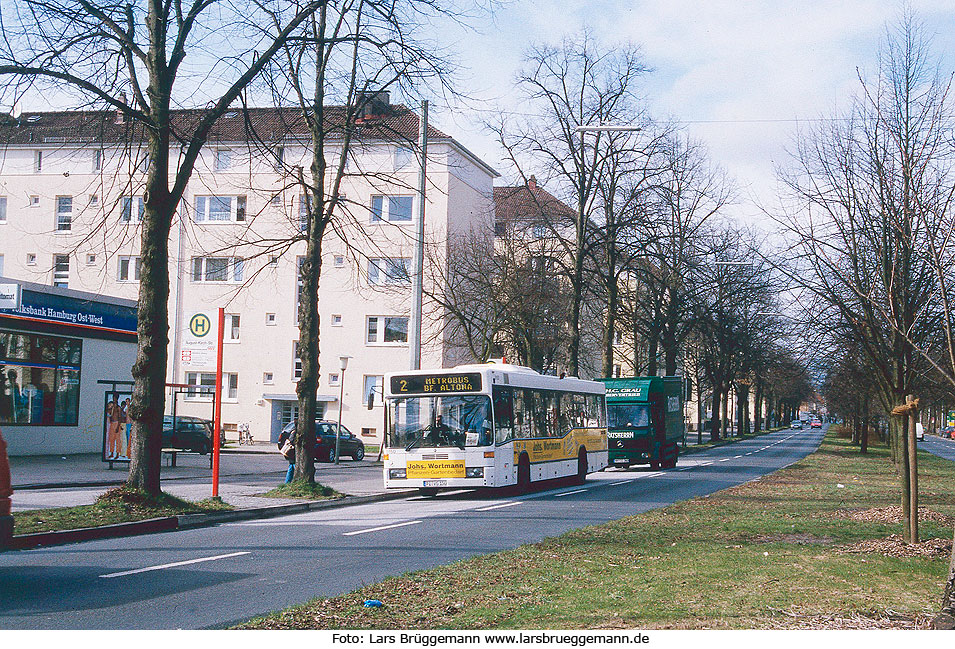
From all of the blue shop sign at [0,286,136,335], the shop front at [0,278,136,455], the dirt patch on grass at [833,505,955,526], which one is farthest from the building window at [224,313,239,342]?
the dirt patch on grass at [833,505,955,526]

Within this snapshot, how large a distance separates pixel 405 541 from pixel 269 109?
870 centimetres

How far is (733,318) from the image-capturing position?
48.6 meters

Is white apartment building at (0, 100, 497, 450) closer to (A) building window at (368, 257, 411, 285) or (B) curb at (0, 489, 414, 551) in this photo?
(A) building window at (368, 257, 411, 285)

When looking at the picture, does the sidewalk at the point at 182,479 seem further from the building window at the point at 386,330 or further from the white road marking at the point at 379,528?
the building window at the point at 386,330

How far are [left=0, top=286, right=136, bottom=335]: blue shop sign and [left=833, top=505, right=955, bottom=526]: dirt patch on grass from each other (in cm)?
2391

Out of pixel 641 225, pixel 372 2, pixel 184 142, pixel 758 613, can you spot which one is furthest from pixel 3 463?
pixel 641 225

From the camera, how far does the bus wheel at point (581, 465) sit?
2720 centimetres

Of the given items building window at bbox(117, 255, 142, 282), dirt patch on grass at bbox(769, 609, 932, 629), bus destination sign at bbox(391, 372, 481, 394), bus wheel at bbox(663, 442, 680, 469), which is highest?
building window at bbox(117, 255, 142, 282)

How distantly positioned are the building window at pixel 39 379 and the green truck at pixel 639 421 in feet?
62.7

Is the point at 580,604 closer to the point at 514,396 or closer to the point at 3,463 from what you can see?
the point at 3,463

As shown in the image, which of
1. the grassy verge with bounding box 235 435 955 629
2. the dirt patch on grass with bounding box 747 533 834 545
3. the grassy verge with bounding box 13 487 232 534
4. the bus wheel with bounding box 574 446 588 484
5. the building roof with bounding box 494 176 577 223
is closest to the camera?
the grassy verge with bounding box 235 435 955 629

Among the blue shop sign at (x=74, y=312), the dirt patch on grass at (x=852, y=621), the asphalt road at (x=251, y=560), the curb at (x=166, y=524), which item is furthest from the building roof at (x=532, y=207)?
the dirt patch on grass at (x=852, y=621)

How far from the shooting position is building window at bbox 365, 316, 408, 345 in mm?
55812

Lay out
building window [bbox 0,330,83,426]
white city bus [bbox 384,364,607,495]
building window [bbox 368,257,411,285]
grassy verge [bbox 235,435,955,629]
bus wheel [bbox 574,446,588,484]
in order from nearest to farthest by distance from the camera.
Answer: grassy verge [bbox 235,435,955,629] < building window [bbox 368,257,411,285] < white city bus [bbox 384,364,607,495] < bus wheel [bbox 574,446,588,484] < building window [bbox 0,330,83,426]
